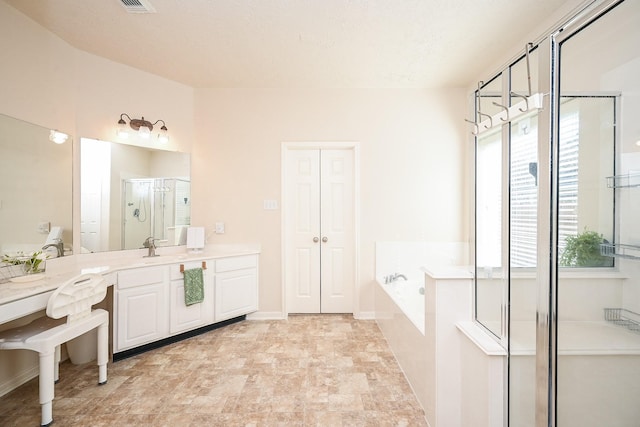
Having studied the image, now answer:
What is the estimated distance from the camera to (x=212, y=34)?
2672 millimetres

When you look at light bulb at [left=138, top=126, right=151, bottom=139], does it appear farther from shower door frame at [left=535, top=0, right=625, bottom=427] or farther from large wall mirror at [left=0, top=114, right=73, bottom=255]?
shower door frame at [left=535, top=0, right=625, bottom=427]

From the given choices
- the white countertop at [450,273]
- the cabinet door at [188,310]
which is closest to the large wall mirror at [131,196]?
the cabinet door at [188,310]

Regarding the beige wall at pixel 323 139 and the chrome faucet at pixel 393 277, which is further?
the beige wall at pixel 323 139

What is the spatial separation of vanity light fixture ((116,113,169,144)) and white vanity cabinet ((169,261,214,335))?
1441 millimetres

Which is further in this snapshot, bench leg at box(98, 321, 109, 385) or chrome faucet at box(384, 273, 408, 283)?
chrome faucet at box(384, 273, 408, 283)

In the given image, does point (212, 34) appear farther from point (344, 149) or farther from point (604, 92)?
point (604, 92)

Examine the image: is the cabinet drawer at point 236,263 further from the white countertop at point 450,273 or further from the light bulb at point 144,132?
the white countertop at point 450,273

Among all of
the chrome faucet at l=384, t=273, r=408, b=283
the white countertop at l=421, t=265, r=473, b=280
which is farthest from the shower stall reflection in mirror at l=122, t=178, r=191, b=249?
the white countertop at l=421, t=265, r=473, b=280

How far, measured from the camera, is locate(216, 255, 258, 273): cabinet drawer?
341 cm

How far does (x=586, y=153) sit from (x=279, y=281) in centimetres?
324

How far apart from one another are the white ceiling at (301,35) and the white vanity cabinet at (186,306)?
2.05 meters

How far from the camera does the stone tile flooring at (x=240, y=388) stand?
197 cm

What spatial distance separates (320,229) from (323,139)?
43.3 inches

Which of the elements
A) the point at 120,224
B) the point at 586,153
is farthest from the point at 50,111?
the point at 586,153
